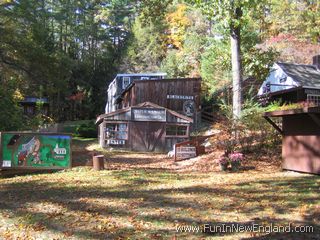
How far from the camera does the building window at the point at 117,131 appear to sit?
→ 29.1 m

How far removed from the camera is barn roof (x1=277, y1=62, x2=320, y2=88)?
104ft

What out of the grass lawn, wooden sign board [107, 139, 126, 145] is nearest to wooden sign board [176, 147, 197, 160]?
the grass lawn

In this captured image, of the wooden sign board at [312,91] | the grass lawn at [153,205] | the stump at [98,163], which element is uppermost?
the wooden sign board at [312,91]

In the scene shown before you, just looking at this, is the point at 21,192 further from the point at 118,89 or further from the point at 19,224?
the point at 118,89

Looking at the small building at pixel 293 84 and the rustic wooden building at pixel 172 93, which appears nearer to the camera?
the small building at pixel 293 84

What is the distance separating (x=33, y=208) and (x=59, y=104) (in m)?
48.6

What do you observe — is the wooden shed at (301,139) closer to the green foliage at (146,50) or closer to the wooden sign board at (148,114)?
the wooden sign board at (148,114)

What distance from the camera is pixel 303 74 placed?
33406 millimetres

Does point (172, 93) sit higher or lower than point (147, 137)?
higher

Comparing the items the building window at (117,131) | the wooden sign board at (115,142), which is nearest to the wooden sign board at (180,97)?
the building window at (117,131)

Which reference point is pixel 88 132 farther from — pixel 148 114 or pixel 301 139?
pixel 301 139

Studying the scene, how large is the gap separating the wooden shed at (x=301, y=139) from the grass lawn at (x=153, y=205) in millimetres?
493

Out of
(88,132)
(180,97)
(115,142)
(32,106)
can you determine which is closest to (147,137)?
(115,142)

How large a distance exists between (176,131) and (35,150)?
53.9 feet
